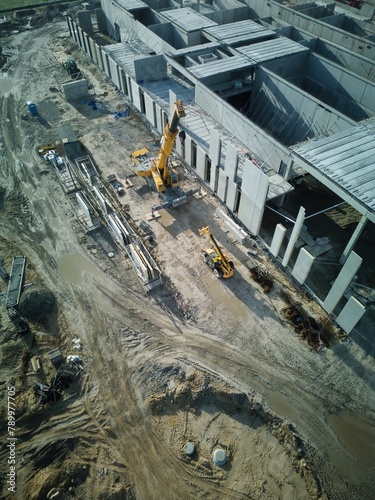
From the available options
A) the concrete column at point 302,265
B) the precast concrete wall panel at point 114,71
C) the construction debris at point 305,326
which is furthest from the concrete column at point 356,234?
the precast concrete wall panel at point 114,71

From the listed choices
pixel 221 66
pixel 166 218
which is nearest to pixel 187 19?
pixel 221 66

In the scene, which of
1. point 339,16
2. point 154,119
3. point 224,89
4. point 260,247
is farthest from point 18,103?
point 339,16

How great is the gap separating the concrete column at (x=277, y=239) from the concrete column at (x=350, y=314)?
14.9 ft

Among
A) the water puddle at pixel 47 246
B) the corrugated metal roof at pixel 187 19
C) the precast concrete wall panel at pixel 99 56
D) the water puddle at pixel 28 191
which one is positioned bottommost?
the water puddle at pixel 47 246

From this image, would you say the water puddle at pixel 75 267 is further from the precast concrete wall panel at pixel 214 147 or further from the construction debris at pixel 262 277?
the precast concrete wall panel at pixel 214 147

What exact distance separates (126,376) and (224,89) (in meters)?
21.7

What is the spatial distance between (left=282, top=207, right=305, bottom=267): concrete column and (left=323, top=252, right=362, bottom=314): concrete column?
9.23ft

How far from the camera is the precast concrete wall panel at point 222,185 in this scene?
67.8 ft

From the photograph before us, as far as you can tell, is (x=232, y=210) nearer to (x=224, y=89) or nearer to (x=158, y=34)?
(x=224, y=89)

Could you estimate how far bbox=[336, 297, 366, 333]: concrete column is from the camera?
14.7m

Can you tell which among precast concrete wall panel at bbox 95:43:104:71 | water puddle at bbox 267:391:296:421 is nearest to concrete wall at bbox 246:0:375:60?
precast concrete wall panel at bbox 95:43:104:71

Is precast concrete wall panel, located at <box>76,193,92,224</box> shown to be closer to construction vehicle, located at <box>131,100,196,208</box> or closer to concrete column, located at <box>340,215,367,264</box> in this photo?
construction vehicle, located at <box>131,100,196,208</box>

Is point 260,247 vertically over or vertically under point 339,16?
under

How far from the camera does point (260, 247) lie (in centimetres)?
2002
